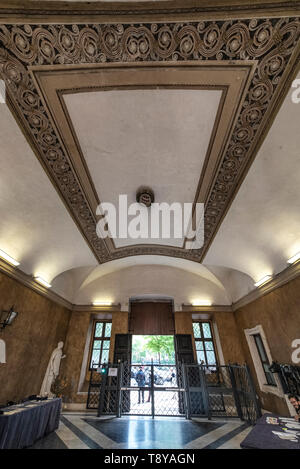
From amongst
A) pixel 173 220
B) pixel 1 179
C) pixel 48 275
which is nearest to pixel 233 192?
pixel 173 220

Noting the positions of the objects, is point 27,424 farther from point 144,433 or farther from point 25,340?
point 144,433

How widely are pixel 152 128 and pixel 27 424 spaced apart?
5.80 meters

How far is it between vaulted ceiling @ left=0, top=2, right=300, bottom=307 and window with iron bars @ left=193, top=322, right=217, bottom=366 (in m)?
4.19

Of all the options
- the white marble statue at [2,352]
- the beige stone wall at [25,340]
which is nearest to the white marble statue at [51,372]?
the beige stone wall at [25,340]

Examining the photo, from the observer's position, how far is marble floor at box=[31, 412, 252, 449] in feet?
12.2

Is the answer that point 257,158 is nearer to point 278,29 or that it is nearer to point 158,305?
point 278,29

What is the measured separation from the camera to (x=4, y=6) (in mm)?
1789

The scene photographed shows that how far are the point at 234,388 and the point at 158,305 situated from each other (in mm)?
3814

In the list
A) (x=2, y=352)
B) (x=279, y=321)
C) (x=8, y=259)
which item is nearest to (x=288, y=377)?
(x=279, y=321)

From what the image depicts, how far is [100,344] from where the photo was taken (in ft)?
25.6

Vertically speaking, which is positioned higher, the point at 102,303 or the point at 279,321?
the point at 102,303

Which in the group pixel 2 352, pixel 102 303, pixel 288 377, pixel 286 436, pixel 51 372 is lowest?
pixel 286 436

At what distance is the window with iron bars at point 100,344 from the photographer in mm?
7496

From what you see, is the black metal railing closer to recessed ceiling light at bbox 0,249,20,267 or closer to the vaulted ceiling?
the vaulted ceiling
